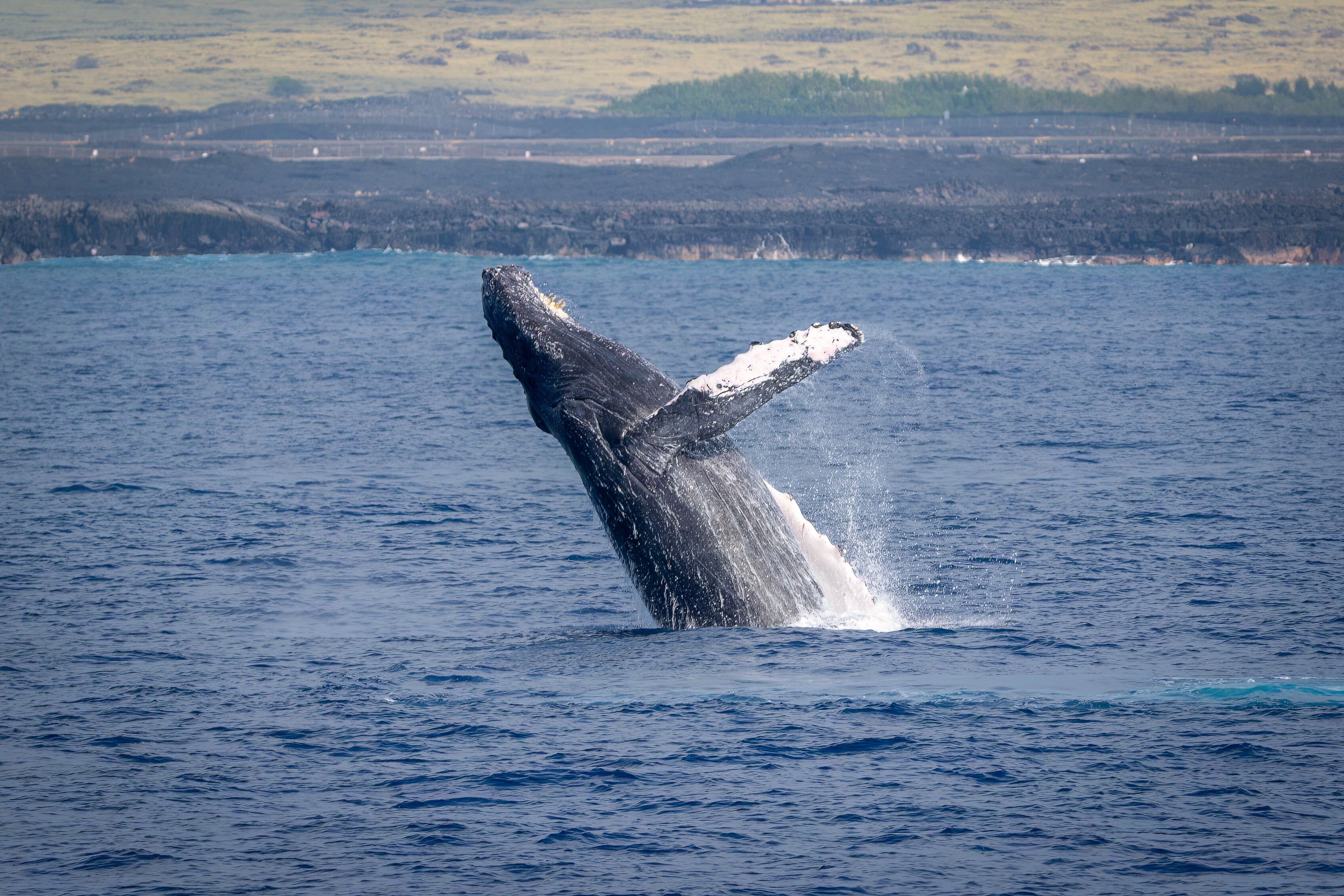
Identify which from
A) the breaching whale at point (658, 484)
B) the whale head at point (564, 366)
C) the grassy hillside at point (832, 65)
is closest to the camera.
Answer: the breaching whale at point (658, 484)

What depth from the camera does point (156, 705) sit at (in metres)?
11.9

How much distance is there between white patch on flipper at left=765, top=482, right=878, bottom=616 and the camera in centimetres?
1228

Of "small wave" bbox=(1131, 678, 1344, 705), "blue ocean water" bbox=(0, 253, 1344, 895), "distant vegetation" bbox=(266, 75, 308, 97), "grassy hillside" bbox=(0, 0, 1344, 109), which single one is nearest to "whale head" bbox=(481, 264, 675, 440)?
"blue ocean water" bbox=(0, 253, 1344, 895)

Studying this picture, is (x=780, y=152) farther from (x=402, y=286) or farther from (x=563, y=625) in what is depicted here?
(x=563, y=625)

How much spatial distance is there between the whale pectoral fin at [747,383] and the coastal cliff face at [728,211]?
9120cm

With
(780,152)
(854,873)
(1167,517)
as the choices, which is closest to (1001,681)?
(854,873)

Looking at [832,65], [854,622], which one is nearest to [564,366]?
[854,622]

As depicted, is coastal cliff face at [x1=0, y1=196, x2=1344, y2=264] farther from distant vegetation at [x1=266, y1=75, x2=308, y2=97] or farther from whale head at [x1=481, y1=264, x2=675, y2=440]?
whale head at [x1=481, y1=264, x2=675, y2=440]

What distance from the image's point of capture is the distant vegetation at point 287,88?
185375 mm

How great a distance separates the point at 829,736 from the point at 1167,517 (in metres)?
10.5

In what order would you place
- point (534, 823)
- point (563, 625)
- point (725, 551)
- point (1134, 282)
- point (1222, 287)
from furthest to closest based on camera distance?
1. point (1134, 282)
2. point (1222, 287)
3. point (563, 625)
4. point (725, 551)
5. point (534, 823)

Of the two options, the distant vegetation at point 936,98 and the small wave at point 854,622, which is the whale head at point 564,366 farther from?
the distant vegetation at point 936,98

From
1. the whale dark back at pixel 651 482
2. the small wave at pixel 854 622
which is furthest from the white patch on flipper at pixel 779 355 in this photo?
the small wave at pixel 854 622

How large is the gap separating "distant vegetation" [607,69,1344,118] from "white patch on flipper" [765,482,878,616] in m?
151
